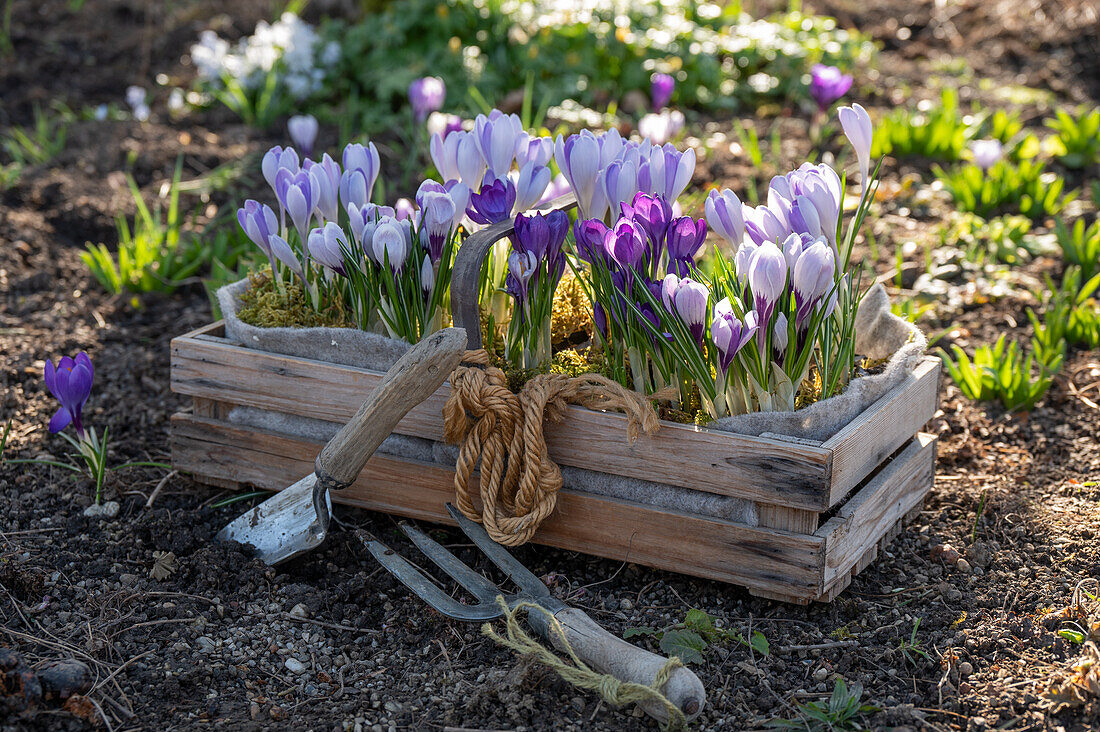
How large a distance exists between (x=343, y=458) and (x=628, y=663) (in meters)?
0.67

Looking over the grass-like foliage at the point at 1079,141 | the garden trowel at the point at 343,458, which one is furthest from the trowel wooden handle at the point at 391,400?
the grass-like foliage at the point at 1079,141

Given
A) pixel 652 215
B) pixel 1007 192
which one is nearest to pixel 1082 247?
pixel 1007 192

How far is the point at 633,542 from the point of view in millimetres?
1992

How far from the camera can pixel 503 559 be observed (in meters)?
1.98

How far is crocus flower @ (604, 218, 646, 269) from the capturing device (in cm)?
183

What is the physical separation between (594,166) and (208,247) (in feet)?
6.57

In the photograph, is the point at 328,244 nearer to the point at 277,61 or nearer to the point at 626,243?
the point at 626,243

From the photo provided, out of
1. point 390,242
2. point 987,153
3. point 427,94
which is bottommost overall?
point 987,153

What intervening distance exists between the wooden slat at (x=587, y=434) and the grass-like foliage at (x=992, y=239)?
6.29 ft

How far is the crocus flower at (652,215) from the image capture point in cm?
188

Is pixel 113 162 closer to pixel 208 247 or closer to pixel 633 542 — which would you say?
pixel 208 247

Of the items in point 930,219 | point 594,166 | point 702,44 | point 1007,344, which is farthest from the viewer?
point 702,44

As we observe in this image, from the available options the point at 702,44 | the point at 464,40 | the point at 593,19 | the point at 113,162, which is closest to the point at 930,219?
the point at 702,44

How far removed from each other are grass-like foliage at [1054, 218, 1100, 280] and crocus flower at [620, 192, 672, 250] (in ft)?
6.48
